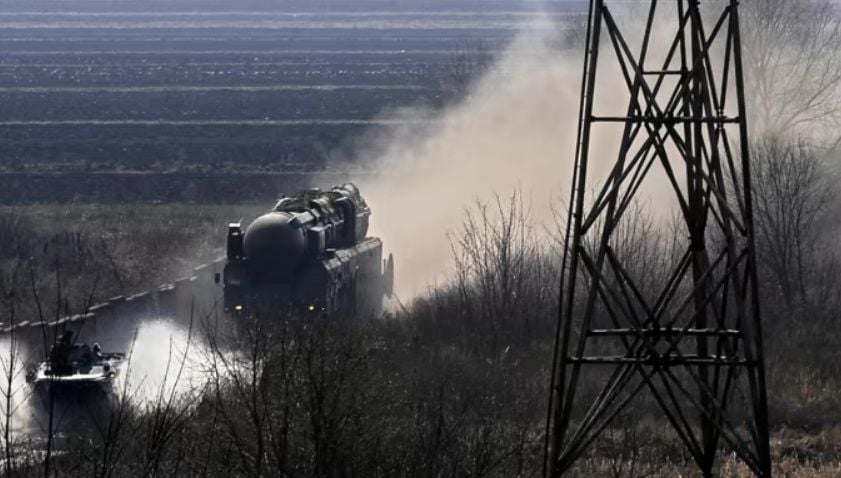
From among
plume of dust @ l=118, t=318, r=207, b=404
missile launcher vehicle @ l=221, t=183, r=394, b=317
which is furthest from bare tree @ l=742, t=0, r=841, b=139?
plume of dust @ l=118, t=318, r=207, b=404

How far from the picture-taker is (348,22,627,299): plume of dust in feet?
183

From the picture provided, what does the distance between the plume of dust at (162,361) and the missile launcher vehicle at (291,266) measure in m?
1.66

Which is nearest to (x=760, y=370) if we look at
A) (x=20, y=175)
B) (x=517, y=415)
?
(x=517, y=415)

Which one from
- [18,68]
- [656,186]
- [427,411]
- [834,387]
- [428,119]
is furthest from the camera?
[18,68]

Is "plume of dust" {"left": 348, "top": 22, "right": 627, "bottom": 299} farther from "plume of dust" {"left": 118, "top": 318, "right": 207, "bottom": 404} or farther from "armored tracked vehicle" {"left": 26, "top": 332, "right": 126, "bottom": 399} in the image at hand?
"armored tracked vehicle" {"left": 26, "top": 332, "right": 126, "bottom": 399}

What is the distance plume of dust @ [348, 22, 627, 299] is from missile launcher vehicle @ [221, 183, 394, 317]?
7846 mm

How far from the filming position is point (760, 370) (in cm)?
1738

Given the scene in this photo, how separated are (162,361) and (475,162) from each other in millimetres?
33395

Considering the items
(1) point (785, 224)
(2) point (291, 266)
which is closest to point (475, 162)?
(1) point (785, 224)

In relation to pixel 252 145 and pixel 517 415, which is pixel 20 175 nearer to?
pixel 252 145

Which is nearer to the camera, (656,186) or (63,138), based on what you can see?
(656,186)

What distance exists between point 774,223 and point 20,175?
41.3m

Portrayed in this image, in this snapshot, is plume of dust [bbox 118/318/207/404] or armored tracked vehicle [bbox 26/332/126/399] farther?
plume of dust [bbox 118/318/207/404]

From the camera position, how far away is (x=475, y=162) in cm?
6562
